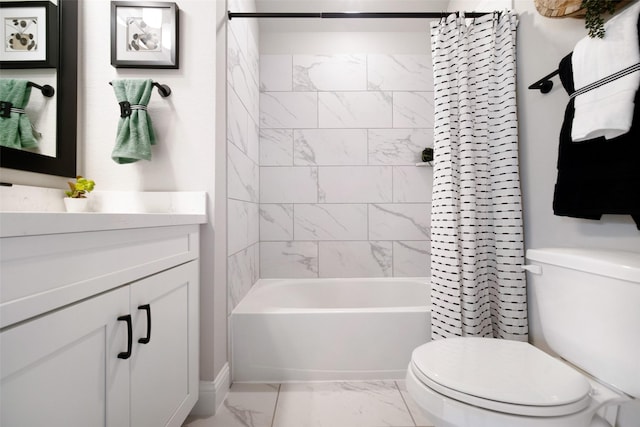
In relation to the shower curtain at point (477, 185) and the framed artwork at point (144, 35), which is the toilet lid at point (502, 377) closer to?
the shower curtain at point (477, 185)

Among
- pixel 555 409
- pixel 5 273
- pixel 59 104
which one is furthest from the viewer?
pixel 59 104

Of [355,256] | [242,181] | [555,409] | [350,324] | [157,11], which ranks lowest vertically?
[350,324]

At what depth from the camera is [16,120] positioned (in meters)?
1.08

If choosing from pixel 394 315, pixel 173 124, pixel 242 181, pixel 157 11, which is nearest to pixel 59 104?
pixel 173 124

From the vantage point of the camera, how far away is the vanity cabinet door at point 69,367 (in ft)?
1.73

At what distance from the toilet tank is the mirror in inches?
76.3

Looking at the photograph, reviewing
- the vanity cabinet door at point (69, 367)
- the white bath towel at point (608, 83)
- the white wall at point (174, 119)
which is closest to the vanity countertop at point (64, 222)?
the vanity cabinet door at point (69, 367)

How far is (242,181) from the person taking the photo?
1.86 m

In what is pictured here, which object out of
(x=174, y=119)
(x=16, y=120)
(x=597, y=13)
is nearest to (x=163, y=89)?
(x=174, y=119)

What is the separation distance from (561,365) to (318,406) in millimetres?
1047

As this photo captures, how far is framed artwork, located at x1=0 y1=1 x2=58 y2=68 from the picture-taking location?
1.05 metres

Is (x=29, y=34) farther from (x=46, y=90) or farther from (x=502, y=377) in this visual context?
(x=502, y=377)

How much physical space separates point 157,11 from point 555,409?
202 cm

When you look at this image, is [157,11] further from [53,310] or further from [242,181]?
[53,310]
